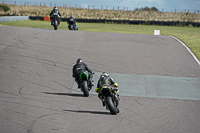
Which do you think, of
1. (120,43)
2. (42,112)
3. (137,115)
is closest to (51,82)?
(42,112)

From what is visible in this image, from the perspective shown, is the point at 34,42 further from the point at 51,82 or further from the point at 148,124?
the point at 148,124

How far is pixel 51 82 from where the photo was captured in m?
13.1

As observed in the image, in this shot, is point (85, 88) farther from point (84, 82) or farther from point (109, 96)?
point (109, 96)

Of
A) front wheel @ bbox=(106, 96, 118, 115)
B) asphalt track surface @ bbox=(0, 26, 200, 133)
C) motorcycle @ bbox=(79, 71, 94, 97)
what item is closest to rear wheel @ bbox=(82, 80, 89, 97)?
motorcycle @ bbox=(79, 71, 94, 97)

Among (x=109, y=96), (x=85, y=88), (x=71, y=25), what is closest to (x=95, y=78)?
(x=85, y=88)

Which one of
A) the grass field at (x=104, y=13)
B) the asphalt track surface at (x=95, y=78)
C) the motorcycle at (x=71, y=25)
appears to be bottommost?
the asphalt track surface at (x=95, y=78)

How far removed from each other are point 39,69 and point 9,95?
12.2 feet

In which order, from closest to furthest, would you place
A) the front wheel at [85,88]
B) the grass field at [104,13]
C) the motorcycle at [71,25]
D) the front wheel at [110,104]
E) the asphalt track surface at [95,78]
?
1. the asphalt track surface at [95,78]
2. the front wheel at [110,104]
3. the front wheel at [85,88]
4. the motorcycle at [71,25]
5. the grass field at [104,13]

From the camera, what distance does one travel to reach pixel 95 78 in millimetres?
13930

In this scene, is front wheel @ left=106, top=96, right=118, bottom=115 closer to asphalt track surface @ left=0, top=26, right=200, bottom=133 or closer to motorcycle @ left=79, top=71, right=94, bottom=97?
asphalt track surface @ left=0, top=26, right=200, bottom=133

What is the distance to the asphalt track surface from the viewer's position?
8.55 meters

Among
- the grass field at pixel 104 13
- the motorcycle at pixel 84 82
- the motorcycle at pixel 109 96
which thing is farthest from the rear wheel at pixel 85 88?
the grass field at pixel 104 13

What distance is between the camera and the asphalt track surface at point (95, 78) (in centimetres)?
855

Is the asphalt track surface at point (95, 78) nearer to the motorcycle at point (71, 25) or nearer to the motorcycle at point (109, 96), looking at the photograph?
the motorcycle at point (109, 96)
